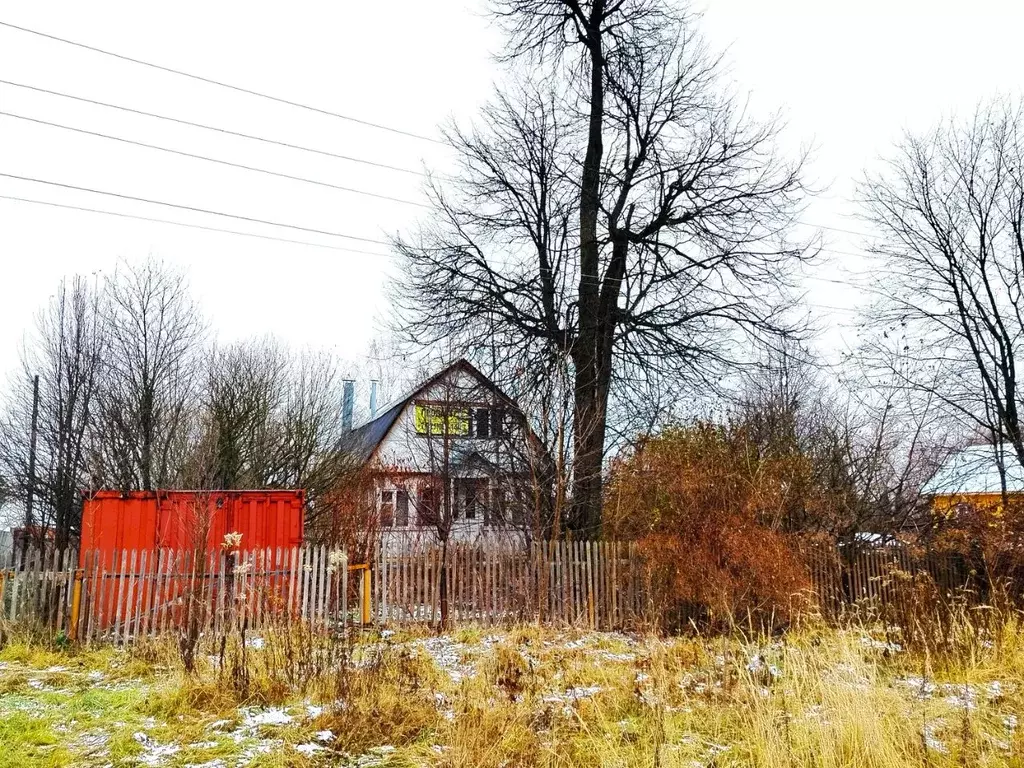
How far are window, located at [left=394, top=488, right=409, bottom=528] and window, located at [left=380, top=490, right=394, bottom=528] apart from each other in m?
0.85

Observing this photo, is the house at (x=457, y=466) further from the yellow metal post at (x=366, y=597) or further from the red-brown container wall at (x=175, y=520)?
the yellow metal post at (x=366, y=597)

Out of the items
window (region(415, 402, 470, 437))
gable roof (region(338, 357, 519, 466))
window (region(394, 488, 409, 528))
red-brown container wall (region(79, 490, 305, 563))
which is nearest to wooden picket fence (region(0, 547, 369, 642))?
red-brown container wall (region(79, 490, 305, 563))

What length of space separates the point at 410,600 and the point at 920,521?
11224mm

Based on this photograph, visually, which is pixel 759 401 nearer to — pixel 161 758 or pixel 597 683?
pixel 597 683

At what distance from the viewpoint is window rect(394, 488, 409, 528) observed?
20303 mm

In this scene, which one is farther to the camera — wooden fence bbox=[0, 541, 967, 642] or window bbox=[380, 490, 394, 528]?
window bbox=[380, 490, 394, 528]

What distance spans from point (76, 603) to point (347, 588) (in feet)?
12.0

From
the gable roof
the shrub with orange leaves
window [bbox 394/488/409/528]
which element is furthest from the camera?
window [bbox 394/488/409/528]

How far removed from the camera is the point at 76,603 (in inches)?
398

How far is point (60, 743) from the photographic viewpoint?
5266mm

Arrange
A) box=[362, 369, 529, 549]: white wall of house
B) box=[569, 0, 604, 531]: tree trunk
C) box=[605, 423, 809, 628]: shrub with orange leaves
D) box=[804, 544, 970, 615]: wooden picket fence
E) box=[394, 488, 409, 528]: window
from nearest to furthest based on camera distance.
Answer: box=[605, 423, 809, 628]: shrub with orange leaves → box=[804, 544, 970, 615]: wooden picket fence → box=[569, 0, 604, 531]: tree trunk → box=[362, 369, 529, 549]: white wall of house → box=[394, 488, 409, 528]: window

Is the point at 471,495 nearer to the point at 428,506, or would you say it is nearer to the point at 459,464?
the point at 428,506

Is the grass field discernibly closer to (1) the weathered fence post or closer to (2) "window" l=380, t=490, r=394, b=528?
(1) the weathered fence post

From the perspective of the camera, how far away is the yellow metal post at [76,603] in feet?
32.7
